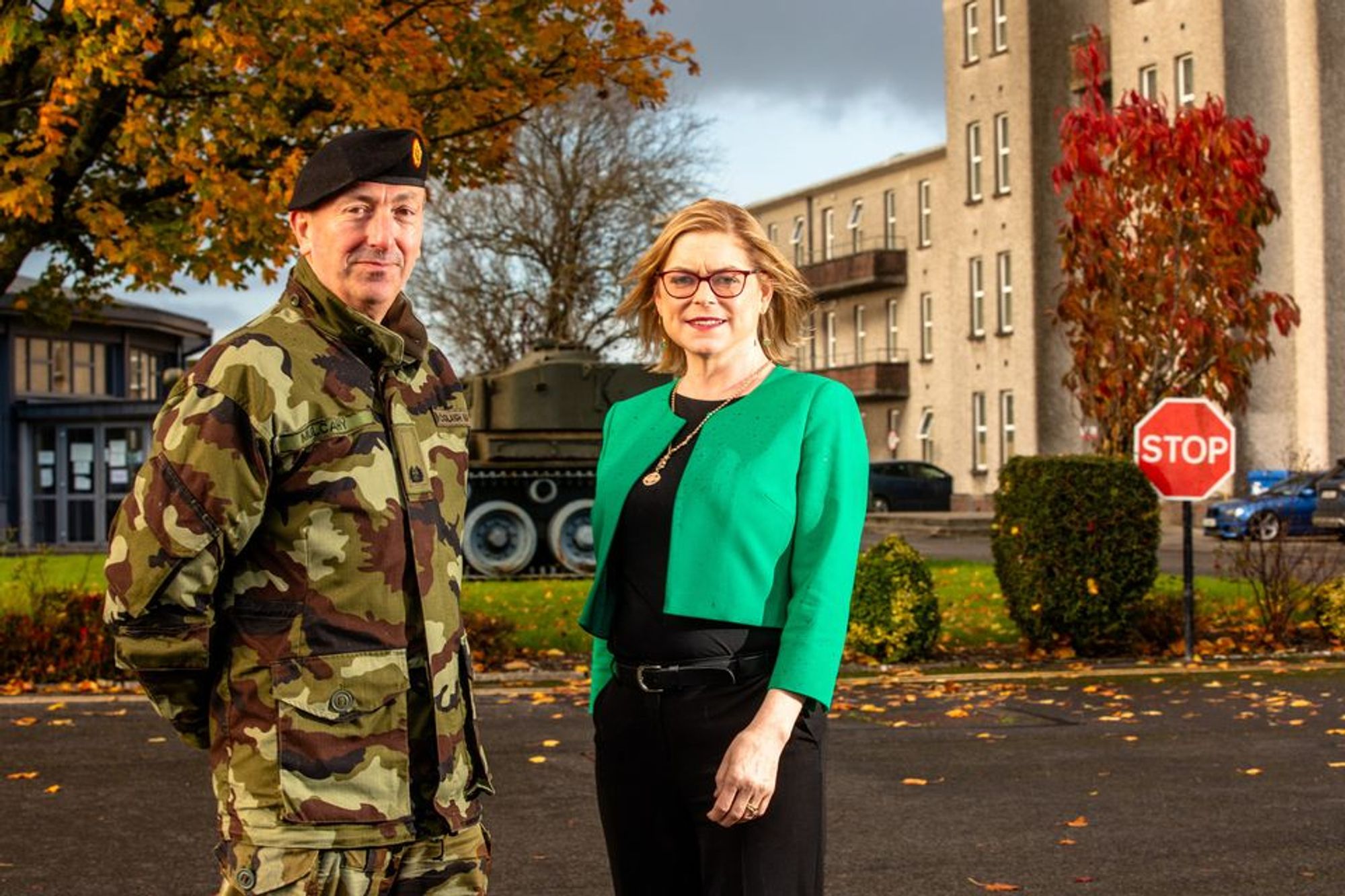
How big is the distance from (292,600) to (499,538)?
2254 cm

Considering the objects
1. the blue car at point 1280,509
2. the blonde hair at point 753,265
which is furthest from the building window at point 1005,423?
the blonde hair at point 753,265

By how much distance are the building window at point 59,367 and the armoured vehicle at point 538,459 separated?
1720 centimetres

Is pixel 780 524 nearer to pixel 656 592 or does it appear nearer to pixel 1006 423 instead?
pixel 656 592

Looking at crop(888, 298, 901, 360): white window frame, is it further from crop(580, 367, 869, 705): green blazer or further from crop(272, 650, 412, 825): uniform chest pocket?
crop(272, 650, 412, 825): uniform chest pocket

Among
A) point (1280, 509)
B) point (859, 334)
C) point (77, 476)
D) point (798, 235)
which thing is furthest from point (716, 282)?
point (798, 235)

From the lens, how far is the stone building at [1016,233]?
40.1 meters

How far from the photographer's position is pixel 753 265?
367 cm

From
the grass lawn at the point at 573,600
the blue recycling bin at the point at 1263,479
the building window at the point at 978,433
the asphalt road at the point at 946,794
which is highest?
the building window at the point at 978,433

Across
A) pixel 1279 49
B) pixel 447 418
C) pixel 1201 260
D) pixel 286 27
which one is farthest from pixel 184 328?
pixel 447 418

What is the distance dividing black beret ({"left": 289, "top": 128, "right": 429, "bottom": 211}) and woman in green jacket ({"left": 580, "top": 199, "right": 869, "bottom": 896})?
536 millimetres

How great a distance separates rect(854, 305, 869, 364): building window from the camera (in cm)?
5850

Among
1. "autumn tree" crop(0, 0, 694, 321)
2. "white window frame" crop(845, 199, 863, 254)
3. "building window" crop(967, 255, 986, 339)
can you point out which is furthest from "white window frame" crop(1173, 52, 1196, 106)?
"autumn tree" crop(0, 0, 694, 321)

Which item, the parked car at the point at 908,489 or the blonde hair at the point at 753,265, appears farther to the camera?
the parked car at the point at 908,489

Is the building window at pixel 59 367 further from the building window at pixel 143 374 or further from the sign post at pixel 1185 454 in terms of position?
the sign post at pixel 1185 454
